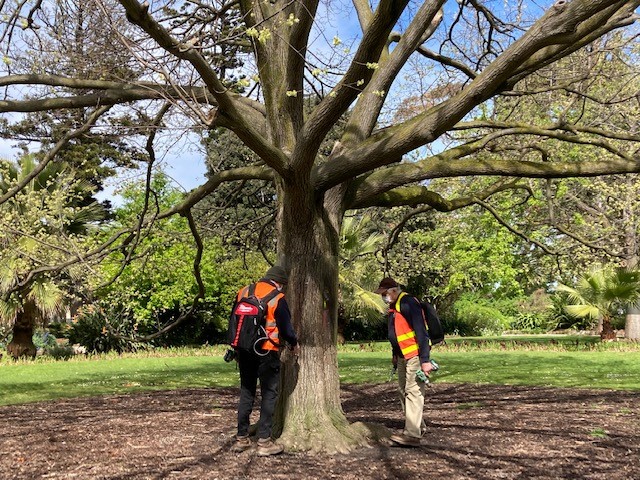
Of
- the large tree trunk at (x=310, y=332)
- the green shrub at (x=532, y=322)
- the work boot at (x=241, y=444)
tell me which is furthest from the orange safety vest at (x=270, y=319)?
the green shrub at (x=532, y=322)

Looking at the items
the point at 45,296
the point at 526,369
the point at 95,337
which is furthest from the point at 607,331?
the point at 45,296

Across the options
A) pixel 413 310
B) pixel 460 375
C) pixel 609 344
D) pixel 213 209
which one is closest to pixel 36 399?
pixel 213 209

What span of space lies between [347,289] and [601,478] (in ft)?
64.9

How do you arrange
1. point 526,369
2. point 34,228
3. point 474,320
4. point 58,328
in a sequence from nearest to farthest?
point 526,369, point 34,228, point 58,328, point 474,320

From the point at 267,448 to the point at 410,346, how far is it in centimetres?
169

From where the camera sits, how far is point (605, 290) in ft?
68.4

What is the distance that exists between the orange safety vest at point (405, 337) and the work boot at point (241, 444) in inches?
67.6

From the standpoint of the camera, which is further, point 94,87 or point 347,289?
point 347,289

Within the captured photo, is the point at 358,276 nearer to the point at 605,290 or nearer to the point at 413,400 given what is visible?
the point at 605,290

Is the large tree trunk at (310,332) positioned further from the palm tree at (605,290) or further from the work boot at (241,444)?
the palm tree at (605,290)

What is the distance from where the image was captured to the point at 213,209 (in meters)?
10.4

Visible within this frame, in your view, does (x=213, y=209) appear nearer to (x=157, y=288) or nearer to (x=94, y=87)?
(x=94, y=87)

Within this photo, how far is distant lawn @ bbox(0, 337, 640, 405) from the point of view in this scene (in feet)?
38.4

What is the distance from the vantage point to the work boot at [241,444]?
5.96 meters
